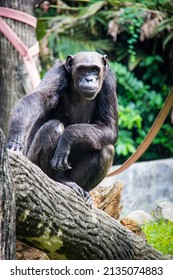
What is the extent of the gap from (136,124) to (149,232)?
17.0ft

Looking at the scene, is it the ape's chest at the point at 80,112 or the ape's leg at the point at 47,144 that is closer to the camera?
the ape's leg at the point at 47,144

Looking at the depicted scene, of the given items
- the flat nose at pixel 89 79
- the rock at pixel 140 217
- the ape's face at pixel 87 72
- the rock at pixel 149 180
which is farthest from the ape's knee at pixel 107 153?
the rock at pixel 149 180

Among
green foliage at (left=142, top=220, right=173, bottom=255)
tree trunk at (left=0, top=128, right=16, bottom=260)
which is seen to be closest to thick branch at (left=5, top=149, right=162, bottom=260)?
tree trunk at (left=0, top=128, right=16, bottom=260)

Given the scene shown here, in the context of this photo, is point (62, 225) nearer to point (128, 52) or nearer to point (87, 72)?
point (87, 72)

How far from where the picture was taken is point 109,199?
5.89 m

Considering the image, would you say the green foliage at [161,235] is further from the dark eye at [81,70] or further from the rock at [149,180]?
the rock at [149,180]

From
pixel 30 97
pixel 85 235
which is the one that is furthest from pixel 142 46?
pixel 85 235

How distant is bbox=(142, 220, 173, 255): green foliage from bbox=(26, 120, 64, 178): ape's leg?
51.5 inches

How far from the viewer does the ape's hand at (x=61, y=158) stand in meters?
4.96

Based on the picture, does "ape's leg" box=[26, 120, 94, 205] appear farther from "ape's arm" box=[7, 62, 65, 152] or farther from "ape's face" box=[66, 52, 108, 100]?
"ape's face" box=[66, 52, 108, 100]

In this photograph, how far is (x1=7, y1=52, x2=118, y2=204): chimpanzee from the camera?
506 cm

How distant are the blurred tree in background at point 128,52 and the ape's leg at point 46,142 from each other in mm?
5335

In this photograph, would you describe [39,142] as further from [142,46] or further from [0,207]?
[142,46]

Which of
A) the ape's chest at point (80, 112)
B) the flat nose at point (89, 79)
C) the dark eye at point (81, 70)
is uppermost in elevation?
the dark eye at point (81, 70)
